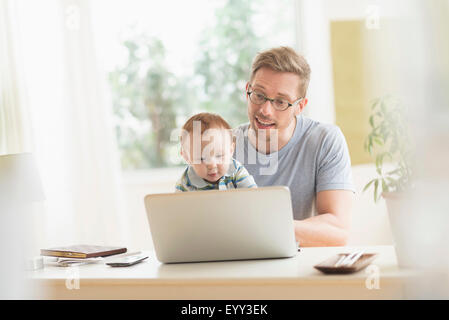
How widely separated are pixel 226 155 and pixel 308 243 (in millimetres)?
415

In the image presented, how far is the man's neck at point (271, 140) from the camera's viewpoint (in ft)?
7.30

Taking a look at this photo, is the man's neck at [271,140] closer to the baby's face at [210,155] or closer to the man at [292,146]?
the man at [292,146]

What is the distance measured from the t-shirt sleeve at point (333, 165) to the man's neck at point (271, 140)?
0.14 metres

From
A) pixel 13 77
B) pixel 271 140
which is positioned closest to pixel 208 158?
pixel 271 140

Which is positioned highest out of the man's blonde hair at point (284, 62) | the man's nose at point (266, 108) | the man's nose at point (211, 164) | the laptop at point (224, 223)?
the man's blonde hair at point (284, 62)

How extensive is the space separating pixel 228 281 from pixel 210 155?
58cm

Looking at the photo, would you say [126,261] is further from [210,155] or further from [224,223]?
[210,155]

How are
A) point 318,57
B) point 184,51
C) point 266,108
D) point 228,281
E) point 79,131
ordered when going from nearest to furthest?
point 228,281 < point 266,108 < point 318,57 < point 79,131 < point 184,51

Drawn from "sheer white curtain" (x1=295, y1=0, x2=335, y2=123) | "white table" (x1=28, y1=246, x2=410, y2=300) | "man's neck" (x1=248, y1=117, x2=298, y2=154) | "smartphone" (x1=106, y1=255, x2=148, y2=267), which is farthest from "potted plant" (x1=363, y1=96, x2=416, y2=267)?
"sheer white curtain" (x1=295, y1=0, x2=335, y2=123)

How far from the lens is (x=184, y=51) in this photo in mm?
4012

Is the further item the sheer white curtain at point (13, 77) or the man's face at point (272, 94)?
the sheer white curtain at point (13, 77)

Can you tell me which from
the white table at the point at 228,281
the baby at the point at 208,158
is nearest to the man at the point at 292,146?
the baby at the point at 208,158

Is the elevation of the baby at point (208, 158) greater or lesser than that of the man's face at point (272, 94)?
lesser

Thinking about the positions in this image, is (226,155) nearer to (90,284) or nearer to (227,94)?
(90,284)
